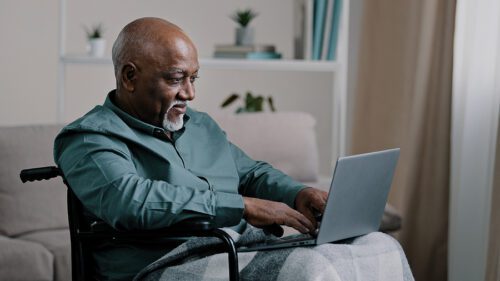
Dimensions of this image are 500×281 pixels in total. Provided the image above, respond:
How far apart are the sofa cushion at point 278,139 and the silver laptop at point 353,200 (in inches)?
53.6

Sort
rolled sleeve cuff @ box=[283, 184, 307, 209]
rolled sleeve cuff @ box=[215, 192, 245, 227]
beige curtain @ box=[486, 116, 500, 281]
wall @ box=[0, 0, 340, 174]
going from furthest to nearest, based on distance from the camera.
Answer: wall @ box=[0, 0, 340, 174], beige curtain @ box=[486, 116, 500, 281], rolled sleeve cuff @ box=[283, 184, 307, 209], rolled sleeve cuff @ box=[215, 192, 245, 227]

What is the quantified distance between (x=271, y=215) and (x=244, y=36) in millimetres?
2061

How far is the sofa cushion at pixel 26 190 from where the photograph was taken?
2.93 metres

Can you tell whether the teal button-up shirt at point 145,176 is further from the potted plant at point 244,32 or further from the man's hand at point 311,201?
the potted plant at point 244,32

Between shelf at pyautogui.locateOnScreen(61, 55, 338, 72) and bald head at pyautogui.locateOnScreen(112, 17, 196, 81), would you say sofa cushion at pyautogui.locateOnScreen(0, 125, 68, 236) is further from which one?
bald head at pyautogui.locateOnScreen(112, 17, 196, 81)

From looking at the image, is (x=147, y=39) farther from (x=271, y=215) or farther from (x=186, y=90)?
(x=271, y=215)

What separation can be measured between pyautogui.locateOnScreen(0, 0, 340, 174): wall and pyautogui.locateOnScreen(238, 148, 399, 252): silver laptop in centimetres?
269

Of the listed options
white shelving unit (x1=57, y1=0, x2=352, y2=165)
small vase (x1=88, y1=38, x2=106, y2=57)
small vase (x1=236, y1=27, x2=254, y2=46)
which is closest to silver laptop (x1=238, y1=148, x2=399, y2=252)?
white shelving unit (x1=57, y1=0, x2=352, y2=165)

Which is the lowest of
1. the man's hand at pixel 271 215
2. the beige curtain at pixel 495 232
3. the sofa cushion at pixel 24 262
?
the sofa cushion at pixel 24 262

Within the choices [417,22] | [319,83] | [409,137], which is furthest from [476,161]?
[319,83]

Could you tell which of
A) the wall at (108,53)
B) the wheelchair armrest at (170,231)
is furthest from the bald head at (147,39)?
the wall at (108,53)

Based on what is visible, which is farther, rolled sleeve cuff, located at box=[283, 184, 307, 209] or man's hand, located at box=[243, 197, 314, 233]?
rolled sleeve cuff, located at box=[283, 184, 307, 209]

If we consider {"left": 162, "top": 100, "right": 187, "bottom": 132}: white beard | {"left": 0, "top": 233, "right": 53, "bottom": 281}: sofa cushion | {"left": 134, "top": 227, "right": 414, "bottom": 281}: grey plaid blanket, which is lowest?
{"left": 0, "top": 233, "right": 53, "bottom": 281}: sofa cushion

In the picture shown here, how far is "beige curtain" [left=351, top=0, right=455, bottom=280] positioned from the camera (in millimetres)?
3229
